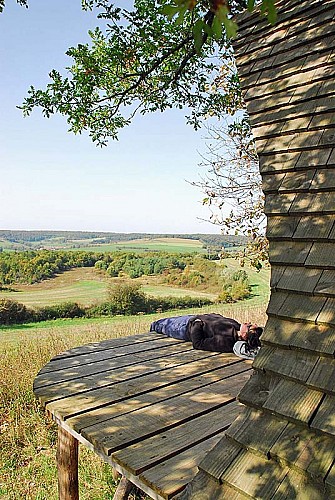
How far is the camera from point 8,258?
1220cm

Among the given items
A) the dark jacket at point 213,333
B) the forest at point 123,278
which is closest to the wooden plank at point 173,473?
the dark jacket at point 213,333

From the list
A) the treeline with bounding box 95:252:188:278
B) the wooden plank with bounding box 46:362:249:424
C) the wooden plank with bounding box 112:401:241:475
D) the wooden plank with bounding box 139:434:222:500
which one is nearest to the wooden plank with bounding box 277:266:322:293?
the wooden plank with bounding box 139:434:222:500

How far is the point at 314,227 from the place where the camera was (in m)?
1.84

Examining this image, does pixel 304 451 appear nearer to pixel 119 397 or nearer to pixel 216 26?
pixel 216 26

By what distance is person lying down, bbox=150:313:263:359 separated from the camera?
4320mm

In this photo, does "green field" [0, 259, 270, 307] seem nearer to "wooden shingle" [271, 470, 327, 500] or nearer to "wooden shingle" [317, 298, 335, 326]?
"wooden shingle" [317, 298, 335, 326]

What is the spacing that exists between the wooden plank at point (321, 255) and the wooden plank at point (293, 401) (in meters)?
0.48

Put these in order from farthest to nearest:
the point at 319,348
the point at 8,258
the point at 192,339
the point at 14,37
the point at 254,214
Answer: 1. the point at 8,258
2. the point at 14,37
3. the point at 254,214
4. the point at 192,339
5. the point at 319,348

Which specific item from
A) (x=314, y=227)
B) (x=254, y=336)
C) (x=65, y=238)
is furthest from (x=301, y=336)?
(x=65, y=238)

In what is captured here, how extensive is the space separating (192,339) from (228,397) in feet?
4.80

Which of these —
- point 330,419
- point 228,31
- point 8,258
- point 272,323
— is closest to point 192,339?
point 272,323

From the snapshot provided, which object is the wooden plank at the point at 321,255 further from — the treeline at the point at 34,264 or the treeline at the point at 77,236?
the treeline at the point at 34,264

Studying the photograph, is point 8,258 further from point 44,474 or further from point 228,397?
point 228,397

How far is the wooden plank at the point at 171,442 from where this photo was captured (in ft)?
7.09
